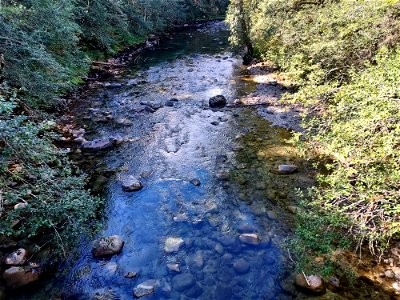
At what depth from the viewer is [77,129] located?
10266mm

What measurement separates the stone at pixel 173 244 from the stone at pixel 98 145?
14.7 feet

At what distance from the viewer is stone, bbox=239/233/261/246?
19.3ft

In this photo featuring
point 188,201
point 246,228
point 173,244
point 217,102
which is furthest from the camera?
point 217,102

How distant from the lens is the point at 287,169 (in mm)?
7895

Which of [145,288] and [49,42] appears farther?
[49,42]

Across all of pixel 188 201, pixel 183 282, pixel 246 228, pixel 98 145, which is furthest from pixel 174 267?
pixel 98 145

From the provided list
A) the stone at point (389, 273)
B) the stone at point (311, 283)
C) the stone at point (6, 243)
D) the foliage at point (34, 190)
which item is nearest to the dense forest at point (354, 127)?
the stone at point (389, 273)

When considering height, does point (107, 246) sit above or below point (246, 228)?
above

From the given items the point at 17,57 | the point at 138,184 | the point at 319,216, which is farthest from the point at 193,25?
the point at 319,216

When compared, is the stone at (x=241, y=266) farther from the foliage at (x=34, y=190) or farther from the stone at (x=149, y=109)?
the stone at (x=149, y=109)

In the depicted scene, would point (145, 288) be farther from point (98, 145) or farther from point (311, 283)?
point (98, 145)

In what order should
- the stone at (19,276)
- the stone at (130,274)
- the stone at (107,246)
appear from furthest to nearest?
the stone at (107,246), the stone at (130,274), the stone at (19,276)

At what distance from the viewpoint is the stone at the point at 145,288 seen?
15.9 ft

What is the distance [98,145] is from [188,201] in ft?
12.9
